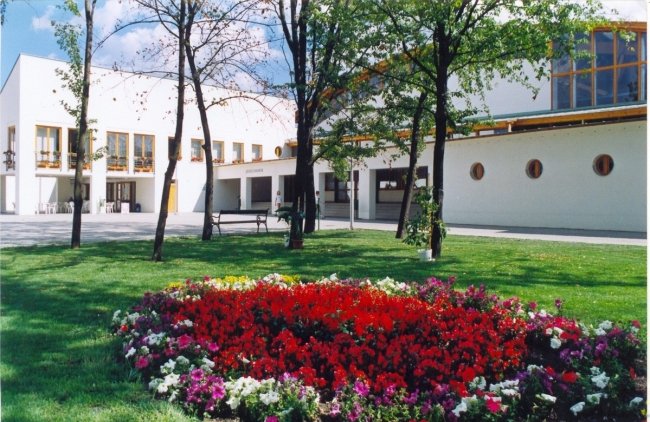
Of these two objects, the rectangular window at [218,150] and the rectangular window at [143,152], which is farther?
the rectangular window at [218,150]

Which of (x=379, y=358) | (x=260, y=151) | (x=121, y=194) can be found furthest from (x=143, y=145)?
(x=379, y=358)

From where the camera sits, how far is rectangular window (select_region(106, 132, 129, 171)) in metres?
40.6

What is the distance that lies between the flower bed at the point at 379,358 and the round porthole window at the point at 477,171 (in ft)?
64.4

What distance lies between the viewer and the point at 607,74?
79.1 ft

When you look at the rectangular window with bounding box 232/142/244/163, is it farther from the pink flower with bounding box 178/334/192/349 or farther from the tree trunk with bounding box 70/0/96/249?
the pink flower with bounding box 178/334/192/349

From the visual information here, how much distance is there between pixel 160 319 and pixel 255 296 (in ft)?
3.41

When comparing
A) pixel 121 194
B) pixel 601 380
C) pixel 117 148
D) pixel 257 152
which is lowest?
pixel 601 380

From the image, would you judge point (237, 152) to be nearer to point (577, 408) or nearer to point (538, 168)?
point (538, 168)

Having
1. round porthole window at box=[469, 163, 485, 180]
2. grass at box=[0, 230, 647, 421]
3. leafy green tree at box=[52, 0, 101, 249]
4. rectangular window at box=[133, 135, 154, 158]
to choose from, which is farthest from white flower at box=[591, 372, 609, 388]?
rectangular window at box=[133, 135, 154, 158]

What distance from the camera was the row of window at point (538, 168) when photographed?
20.4m

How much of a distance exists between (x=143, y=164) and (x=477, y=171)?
26884 mm

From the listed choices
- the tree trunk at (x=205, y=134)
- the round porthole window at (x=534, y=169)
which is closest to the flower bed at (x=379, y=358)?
the tree trunk at (x=205, y=134)

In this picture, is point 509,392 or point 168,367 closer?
point 509,392

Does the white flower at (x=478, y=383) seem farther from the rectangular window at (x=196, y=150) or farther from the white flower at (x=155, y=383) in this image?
the rectangular window at (x=196, y=150)
